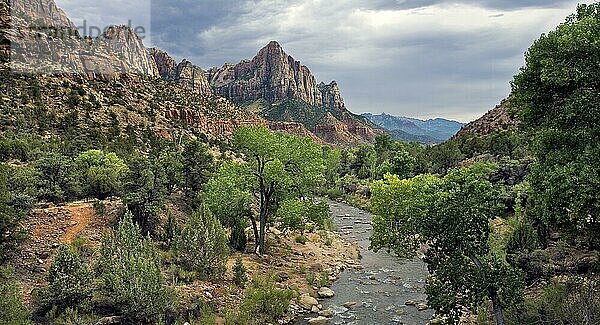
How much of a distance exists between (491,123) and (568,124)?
252 ft

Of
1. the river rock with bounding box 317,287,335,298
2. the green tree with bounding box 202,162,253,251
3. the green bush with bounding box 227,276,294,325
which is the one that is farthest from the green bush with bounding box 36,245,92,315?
the river rock with bounding box 317,287,335,298

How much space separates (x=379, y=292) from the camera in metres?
20.9

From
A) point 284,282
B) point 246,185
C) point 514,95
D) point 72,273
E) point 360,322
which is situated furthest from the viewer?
point 246,185

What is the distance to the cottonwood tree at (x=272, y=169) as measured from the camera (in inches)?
906

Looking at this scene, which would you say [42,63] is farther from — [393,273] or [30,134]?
[393,273]

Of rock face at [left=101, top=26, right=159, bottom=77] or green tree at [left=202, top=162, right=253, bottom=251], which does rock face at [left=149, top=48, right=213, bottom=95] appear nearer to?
rock face at [left=101, top=26, right=159, bottom=77]

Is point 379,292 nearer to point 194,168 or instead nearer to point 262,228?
point 262,228

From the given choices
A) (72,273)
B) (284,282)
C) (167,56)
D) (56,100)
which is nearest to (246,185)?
(284,282)

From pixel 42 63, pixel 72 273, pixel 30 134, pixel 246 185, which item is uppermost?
pixel 42 63

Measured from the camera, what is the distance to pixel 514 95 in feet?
42.0

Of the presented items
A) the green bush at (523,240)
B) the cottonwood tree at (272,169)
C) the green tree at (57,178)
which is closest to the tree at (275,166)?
the cottonwood tree at (272,169)

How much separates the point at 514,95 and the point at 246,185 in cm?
1411

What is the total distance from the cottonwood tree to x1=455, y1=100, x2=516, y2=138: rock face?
5639 cm

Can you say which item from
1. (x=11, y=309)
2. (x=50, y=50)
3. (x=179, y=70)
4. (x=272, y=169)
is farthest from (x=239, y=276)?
(x=179, y=70)
